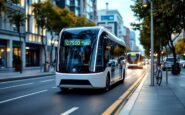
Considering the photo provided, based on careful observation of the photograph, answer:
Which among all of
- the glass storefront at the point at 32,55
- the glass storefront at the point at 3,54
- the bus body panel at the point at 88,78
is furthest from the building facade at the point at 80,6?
the bus body panel at the point at 88,78

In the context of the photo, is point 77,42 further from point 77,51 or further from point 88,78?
point 88,78

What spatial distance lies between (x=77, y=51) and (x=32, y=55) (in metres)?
44.1

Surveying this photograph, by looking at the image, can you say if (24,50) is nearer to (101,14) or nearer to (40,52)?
(40,52)

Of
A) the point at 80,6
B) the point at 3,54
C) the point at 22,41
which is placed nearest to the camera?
the point at 3,54

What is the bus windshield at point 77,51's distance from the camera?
50.5ft

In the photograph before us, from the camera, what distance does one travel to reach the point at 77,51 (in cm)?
1573

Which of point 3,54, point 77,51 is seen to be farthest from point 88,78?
point 3,54

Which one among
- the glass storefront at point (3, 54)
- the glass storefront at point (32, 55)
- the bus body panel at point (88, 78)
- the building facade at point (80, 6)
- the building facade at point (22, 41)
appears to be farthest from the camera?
the building facade at point (80, 6)

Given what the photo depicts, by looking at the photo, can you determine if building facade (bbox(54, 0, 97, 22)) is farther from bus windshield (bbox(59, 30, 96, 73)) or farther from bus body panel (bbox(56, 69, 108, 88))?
bus body panel (bbox(56, 69, 108, 88))

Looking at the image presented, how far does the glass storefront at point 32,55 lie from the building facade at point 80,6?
15.7 m

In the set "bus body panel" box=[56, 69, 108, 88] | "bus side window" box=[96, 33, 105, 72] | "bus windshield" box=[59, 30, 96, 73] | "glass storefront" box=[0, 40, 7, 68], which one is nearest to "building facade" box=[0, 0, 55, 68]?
"glass storefront" box=[0, 40, 7, 68]

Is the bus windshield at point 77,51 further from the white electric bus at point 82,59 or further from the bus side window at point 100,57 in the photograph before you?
the bus side window at point 100,57

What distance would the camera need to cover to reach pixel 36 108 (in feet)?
36.6

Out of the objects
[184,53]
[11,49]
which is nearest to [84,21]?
[11,49]
